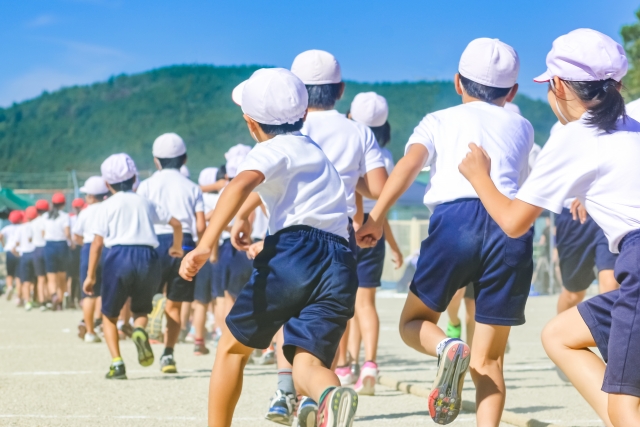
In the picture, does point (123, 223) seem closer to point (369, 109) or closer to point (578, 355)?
point (369, 109)

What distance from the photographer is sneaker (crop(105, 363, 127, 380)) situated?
26.7ft

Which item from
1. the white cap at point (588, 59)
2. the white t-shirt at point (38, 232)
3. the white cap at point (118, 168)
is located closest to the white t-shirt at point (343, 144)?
the white cap at point (588, 59)

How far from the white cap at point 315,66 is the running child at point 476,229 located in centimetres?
126

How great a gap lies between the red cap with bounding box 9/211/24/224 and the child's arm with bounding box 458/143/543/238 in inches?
804

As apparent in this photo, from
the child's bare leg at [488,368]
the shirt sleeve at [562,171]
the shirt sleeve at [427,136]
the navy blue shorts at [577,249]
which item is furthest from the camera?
the navy blue shorts at [577,249]

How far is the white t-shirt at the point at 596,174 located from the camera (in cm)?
348

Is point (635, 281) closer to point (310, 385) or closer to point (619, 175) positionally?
point (619, 175)

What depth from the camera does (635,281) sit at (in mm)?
3404

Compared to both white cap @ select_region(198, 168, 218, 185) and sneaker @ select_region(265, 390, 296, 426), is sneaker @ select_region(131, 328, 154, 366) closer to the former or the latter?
sneaker @ select_region(265, 390, 296, 426)

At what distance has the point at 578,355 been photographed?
3.81 m

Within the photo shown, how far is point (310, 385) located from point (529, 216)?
46.2 inches

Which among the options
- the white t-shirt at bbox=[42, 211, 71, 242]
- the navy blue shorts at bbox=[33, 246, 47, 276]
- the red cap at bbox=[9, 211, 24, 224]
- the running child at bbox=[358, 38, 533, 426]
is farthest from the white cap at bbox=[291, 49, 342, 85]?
the red cap at bbox=[9, 211, 24, 224]

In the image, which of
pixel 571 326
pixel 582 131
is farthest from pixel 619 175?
pixel 571 326

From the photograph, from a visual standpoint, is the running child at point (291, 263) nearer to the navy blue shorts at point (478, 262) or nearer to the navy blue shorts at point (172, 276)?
the navy blue shorts at point (478, 262)
